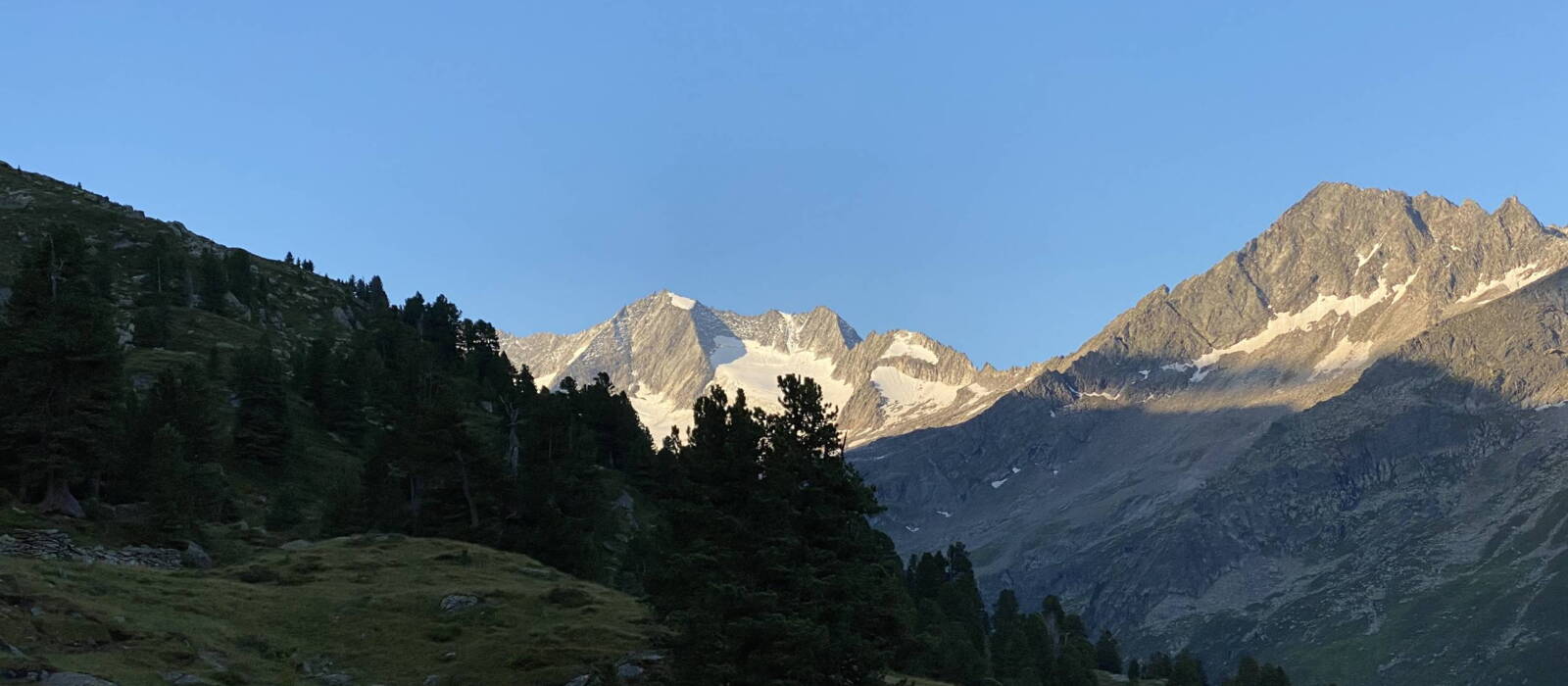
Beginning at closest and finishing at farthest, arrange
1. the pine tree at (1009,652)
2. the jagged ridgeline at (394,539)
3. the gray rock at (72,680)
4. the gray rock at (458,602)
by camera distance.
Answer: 1. the gray rock at (72,680)
2. the jagged ridgeline at (394,539)
3. the gray rock at (458,602)
4. the pine tree at (1009,652)

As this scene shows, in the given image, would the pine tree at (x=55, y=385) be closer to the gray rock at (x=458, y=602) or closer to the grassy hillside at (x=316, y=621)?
the grassy hillside at (x=316, y=621)

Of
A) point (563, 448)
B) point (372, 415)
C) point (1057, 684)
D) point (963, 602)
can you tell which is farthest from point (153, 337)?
point (1057, 684)

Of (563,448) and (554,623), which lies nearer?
(554,623)

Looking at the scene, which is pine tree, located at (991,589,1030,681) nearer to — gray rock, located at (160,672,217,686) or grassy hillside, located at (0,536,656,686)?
grassy hillside, located at (0,536,656,686)

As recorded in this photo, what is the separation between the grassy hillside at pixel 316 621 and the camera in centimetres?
4547

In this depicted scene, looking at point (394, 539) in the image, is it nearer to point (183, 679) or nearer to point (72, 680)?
point (183, 679)

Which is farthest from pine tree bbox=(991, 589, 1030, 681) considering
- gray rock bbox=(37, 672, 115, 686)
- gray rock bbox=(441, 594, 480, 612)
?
gray rock bbox=(37, 672, 115, 686)

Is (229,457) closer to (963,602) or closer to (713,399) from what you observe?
(713,399)

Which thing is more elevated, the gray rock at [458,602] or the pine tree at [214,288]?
the pine tree at [214,288]

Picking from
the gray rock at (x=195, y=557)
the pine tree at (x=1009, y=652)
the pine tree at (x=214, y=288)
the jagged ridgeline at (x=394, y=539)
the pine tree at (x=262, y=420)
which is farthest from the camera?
the pine tree at (x=214, y=288)

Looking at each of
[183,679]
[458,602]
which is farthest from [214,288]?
[183,679]

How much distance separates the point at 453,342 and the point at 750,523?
150m

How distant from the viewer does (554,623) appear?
6031 centimetres

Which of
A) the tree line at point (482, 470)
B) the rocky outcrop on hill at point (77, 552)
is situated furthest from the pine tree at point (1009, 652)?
the rocky outcrop on hill at point (77, 552)
